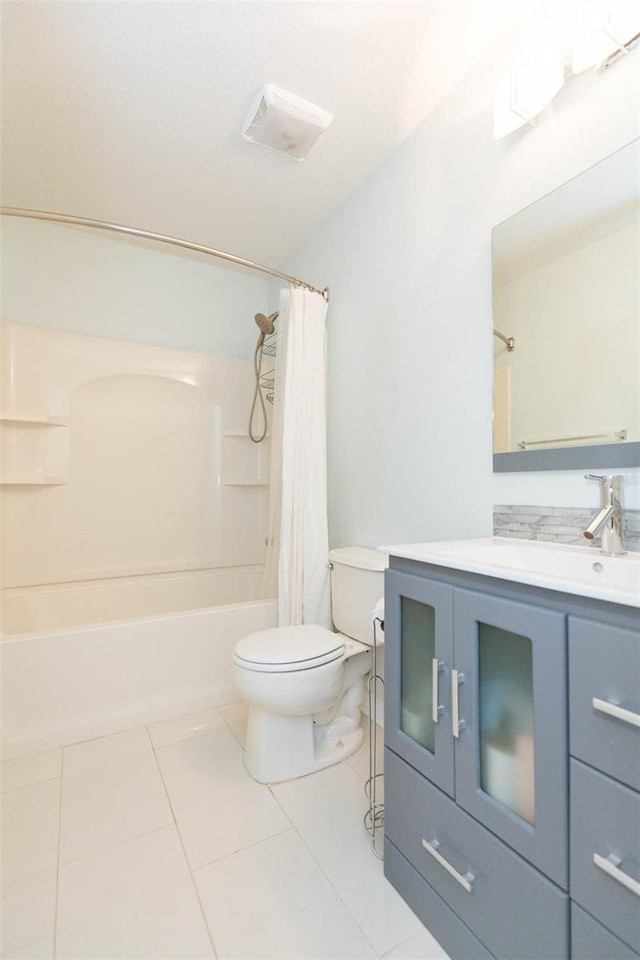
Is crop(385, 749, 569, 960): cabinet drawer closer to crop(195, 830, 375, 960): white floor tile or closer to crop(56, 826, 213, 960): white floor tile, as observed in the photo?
crop(195, 830, 375, 960): white floor tile

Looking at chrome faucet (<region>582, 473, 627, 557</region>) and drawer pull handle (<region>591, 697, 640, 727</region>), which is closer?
drawer pull handle (<region>591, 697, 640, 727</region>)

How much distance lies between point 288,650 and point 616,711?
1054 mm

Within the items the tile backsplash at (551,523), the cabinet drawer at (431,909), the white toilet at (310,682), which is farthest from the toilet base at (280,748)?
the tile backsplash at (551,523)

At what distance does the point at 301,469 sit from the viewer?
6.69 ft

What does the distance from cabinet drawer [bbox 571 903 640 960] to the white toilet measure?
2.88 ft

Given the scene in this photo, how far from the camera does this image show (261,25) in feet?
4.42

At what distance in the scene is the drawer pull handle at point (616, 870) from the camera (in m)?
0.61

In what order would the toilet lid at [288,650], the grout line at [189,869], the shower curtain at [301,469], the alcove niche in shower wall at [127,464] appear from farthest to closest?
the alcove niche in shower wall at [127,464], the shower curtain at [301,469], the toilet lid at [288,650], the grout line at [189,869]

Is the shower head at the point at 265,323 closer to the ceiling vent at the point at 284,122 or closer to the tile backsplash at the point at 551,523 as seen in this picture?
the ceiling vent at the point at 284,122

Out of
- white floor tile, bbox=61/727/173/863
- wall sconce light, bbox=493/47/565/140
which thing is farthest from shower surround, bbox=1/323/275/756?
wall sconce light, bbox=493/47/565/140

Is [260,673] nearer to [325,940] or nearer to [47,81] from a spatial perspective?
[325,940]

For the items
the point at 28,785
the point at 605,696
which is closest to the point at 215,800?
the point at 28,785

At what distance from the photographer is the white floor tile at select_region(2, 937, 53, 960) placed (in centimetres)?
93

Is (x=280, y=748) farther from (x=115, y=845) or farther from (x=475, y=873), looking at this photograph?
(x=475, y=873)
